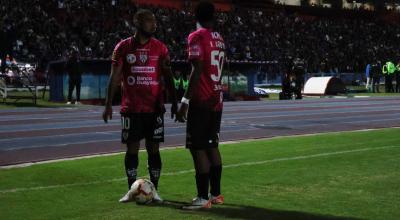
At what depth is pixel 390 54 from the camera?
177ft

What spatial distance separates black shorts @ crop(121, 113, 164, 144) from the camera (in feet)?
21.9

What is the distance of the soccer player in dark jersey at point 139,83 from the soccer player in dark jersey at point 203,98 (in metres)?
0.50

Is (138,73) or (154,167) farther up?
(138,73)

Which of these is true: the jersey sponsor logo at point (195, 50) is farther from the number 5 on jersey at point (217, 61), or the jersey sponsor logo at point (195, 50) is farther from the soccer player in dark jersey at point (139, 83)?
the soccer player in dark jersey at point (139, 83)

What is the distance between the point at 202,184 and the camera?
640cm

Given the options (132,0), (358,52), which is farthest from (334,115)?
(358,52)

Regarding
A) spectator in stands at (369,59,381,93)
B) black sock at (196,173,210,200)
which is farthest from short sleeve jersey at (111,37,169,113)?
spectator in stands at (369,59,381,93)

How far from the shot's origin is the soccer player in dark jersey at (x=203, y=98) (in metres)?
6.24

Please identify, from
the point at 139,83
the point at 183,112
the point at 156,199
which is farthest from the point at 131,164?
the point at 183,112

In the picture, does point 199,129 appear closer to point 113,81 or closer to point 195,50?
point 195,50

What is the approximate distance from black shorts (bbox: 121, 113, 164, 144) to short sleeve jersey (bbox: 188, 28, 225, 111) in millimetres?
572

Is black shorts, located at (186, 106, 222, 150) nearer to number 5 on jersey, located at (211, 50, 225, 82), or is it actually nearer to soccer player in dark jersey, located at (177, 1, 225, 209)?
soccer player in dark jersey, located at (177, 1, 225, 209)

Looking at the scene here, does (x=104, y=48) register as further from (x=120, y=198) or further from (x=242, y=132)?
(x=120, y=198)

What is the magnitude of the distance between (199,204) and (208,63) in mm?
1387
